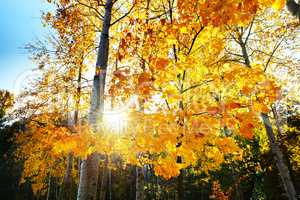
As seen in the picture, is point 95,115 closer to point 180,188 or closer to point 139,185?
point 180,188

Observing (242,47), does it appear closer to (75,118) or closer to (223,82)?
(223,82)

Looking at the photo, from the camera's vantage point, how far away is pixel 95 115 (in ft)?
14.0

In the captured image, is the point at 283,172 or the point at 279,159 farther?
the point at 279,159

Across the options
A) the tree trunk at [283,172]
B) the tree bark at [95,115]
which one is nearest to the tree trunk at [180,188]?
the tree bark at [95,115]

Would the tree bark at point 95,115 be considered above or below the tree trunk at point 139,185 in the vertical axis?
above

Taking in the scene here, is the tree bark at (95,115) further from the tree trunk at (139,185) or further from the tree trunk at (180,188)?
the tree trunk at (139,185)

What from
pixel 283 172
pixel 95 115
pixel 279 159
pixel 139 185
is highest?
pixel 95 115

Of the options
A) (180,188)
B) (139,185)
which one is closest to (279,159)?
(180,188)

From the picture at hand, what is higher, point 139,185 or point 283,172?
point 283,172

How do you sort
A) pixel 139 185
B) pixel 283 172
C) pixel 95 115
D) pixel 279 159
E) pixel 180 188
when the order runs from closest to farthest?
1. pixel 95 115
2. pixel 180 188
3. pixel 139 185
4. pixel 283 172
5. pixel 279 159

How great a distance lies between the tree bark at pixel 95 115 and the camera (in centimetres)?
383

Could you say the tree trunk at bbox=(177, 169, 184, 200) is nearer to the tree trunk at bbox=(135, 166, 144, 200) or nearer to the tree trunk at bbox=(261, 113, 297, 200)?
the tree trunk at bbox=(135, 166, 144, 200)

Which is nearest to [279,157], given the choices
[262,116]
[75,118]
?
[262,116]

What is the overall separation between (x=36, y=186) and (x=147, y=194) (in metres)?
10.2
